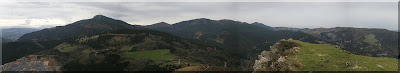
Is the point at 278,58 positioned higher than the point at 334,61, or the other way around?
the point at 334,61

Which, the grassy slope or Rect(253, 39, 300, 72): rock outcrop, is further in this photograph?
Rect(253, 39, 300, 72): rock outcrop

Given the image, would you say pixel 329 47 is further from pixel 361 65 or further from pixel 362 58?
pixel 361 65

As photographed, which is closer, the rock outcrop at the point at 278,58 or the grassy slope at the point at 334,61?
the grassy slope at the point at 334,61

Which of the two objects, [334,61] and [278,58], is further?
[278,58]
